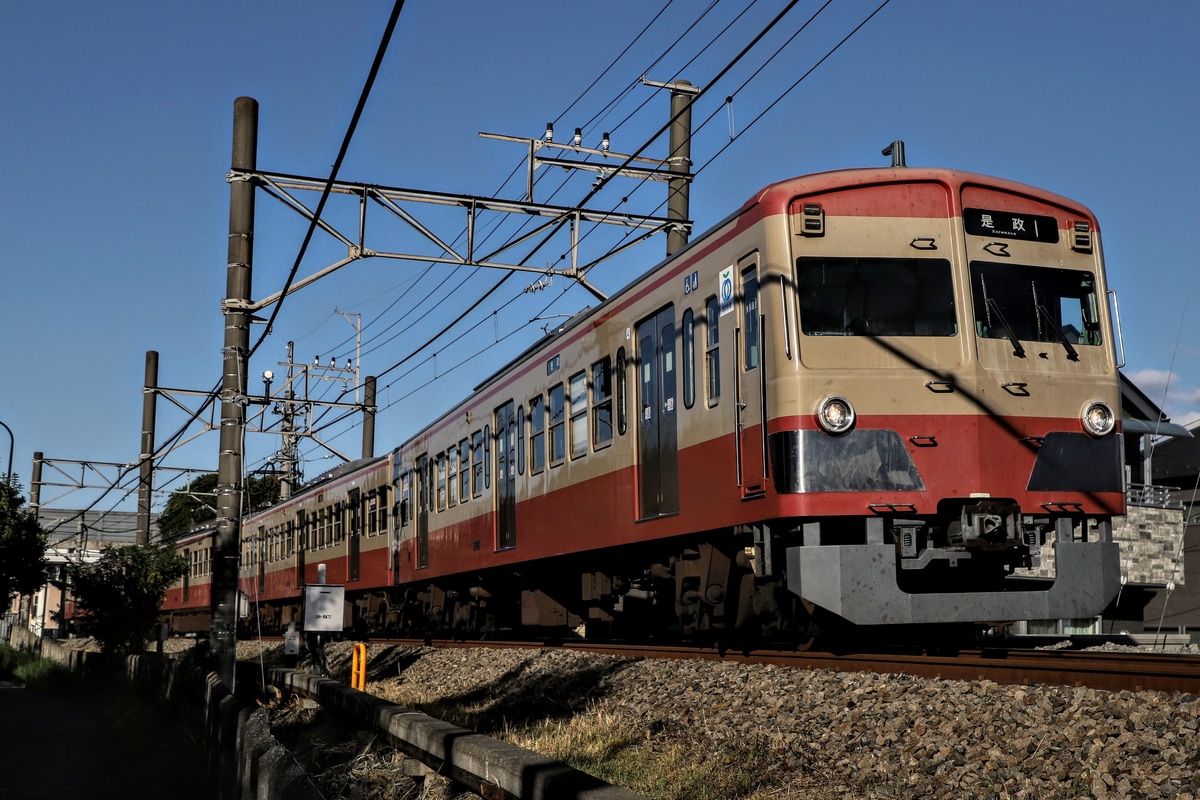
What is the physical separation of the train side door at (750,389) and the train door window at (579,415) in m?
3.37

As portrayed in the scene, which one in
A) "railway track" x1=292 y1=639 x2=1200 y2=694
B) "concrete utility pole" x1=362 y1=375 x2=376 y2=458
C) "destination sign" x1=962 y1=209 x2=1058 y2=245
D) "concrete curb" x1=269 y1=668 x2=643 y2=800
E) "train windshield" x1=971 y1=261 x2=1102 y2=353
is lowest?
"concrete curb" x1=269 y1=668 x2=643 y2=800

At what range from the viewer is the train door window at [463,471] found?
17.4 metres

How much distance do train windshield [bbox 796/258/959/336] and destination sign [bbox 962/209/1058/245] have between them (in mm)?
431

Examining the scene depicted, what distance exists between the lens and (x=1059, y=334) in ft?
31.4

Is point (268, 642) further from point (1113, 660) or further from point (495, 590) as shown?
point (1113, 660)

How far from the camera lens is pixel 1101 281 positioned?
32.4 feet

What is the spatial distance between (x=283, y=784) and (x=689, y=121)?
44.1 feet

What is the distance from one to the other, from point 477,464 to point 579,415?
4202 millimetres

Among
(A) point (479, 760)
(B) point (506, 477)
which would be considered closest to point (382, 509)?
(B) point (506, 477)

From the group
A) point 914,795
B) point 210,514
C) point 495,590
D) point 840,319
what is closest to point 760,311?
point 840,319

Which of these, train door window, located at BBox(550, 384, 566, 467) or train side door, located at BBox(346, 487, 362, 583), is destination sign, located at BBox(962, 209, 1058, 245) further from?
train side door, located at BBox(346, 487, 362, 583)

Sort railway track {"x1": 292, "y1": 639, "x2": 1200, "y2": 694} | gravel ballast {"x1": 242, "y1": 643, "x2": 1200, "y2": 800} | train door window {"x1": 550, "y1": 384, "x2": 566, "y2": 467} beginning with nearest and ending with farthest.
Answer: gravel ballast {"x1": 242, "y1": 643, "x2": 1200, "y2": 800}, railway track {"x1": 292, "y1": 639, "x2": 1200, "y2": 694}, train door window {"x1": 550, "y1": 384, "x2": 566, "y2": 467}

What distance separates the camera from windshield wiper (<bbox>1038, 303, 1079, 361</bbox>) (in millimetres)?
9516

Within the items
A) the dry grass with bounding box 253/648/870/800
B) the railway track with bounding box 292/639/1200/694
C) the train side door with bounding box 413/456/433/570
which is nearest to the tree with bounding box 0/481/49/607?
the train side door with bounding box 413/456/433/570
